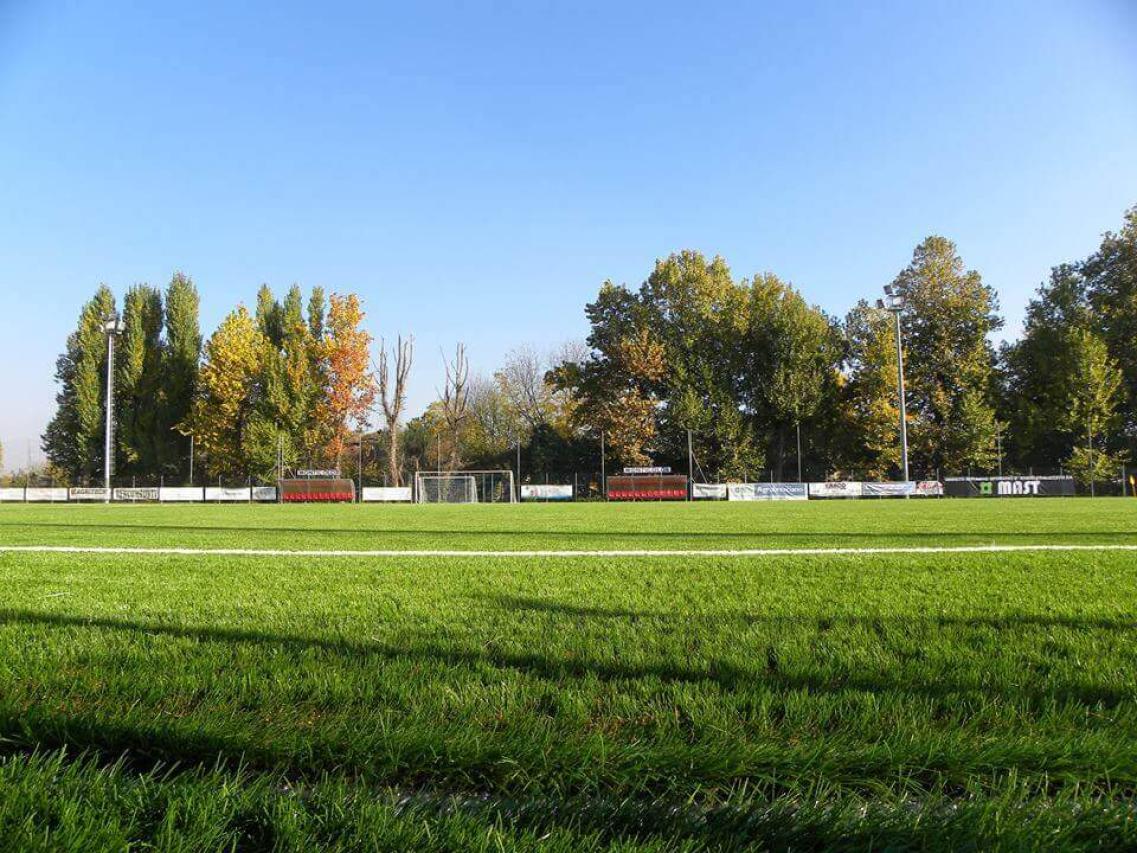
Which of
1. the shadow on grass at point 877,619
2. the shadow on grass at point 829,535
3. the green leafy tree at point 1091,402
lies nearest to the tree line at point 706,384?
the green leafy tree at point 1091,402

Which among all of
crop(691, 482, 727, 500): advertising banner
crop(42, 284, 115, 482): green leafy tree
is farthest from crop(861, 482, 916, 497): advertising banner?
crop(42, 284, 115, 482): green leafy tree

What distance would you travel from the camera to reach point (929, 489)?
39.2m

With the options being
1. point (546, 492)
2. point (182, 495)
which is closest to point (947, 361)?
point (546, 492)

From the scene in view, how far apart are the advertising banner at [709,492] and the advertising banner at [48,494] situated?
39300 mm

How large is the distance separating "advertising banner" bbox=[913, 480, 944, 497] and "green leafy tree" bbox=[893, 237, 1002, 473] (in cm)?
323

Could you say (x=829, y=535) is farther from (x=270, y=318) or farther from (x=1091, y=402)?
(x=270, y=318)

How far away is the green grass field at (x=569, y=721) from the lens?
4.83ft

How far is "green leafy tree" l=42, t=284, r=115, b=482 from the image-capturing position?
5094cm

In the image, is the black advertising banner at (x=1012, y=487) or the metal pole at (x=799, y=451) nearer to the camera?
the black advertising banner at (x=1012, y=487)

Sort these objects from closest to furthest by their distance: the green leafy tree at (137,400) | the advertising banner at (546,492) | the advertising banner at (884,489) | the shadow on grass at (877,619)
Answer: the shadow on grass at (877,619) → the advertising banner at (884,489) → the advertising banner at (546,492) → the green leafy tree at (137,400)

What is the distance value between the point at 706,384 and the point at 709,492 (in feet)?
25.6

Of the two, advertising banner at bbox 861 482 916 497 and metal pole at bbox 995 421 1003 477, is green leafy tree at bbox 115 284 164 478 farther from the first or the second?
metal pole at bbox 995 421 1003 477

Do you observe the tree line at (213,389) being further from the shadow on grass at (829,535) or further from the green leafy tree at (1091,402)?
the green leafy tree at (1091,402)

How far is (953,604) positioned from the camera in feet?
13.0
